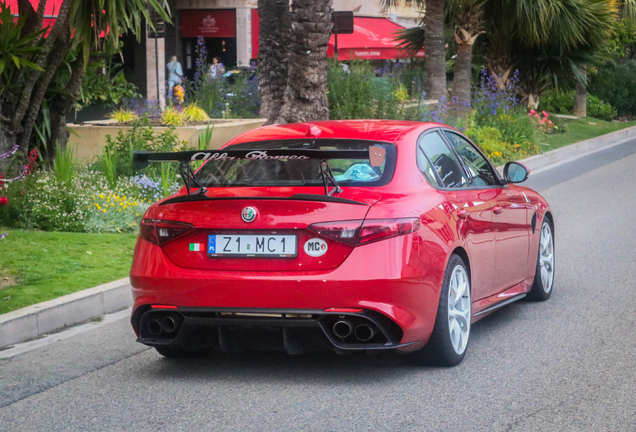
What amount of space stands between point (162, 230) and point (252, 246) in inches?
21.7

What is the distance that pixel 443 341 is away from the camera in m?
5.38

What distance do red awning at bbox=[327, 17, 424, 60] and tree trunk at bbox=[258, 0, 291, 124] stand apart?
14.3 meters

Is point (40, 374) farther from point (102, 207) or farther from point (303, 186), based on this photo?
point (102, 207)

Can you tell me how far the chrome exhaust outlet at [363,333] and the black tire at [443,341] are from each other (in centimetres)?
44

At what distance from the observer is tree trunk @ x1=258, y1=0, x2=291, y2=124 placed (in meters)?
18.6

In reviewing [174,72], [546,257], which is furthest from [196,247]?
[174,72]

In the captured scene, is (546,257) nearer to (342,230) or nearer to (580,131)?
(342,230)

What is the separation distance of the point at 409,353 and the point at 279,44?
13814 mm

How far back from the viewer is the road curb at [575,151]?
A: 19.8 metres

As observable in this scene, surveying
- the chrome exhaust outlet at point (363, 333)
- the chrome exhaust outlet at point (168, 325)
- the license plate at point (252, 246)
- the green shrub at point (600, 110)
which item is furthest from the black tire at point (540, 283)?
the green shrub at point (600, 110)

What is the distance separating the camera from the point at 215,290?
16.6ft

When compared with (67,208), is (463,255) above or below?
above

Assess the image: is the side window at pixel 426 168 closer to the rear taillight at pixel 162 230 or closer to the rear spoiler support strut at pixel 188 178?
the rear spoiler support strut at pixel 188 178

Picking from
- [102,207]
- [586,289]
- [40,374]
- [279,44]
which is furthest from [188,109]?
[40,374]
